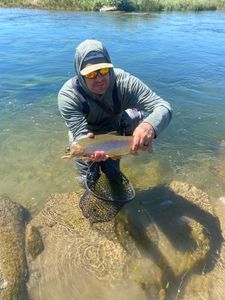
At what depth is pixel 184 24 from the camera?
81.8ft

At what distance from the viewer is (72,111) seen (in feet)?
15.2

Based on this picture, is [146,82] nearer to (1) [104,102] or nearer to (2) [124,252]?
(1) [104,102]

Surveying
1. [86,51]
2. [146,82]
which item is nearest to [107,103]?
[86,51]

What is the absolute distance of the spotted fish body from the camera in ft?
12.7

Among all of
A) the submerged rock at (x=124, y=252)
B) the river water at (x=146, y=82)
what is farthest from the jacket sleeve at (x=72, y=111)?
the river water at (x=146, y=82)

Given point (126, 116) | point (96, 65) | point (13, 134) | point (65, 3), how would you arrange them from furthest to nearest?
point (65, 3) < point (13, 134) < point (126, 116) < point (96, 65)

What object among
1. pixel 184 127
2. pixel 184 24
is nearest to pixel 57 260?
pixel 184 127

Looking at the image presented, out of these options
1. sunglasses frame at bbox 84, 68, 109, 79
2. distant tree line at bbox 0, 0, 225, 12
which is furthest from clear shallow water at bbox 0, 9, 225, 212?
distant tree line at bbox 0, 0, 225, 12

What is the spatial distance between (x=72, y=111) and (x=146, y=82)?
25.5 feet

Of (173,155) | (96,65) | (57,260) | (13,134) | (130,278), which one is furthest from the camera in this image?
(13,134)

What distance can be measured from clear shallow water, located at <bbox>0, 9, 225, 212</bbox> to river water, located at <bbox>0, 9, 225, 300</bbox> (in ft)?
0.07

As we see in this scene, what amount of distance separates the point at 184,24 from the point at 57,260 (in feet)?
76.9

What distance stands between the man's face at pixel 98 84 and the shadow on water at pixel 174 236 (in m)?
1.97

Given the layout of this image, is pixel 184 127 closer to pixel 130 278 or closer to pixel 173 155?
pixel 173 155
